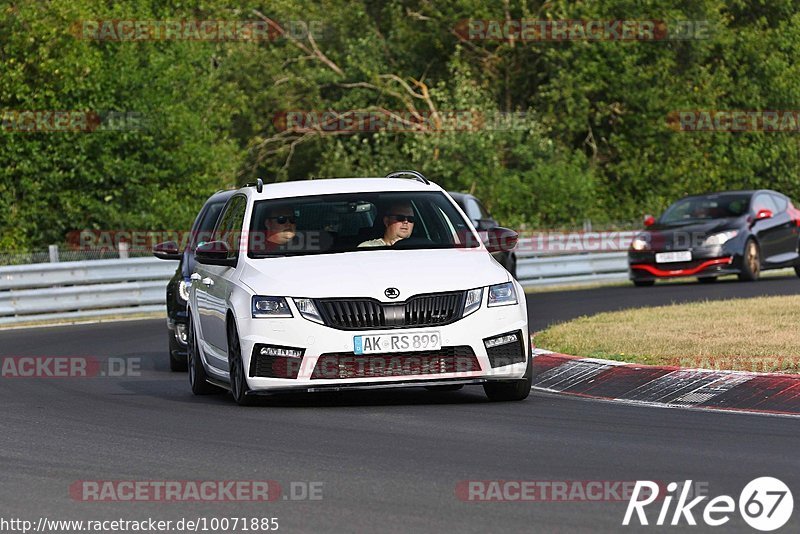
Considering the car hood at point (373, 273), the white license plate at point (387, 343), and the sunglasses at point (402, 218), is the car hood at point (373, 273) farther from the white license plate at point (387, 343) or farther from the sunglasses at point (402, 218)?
the sunglasses at point (402, 218)

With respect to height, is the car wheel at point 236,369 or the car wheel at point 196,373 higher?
the car wheel at point 236,369

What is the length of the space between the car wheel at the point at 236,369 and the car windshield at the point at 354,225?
0.64 metres

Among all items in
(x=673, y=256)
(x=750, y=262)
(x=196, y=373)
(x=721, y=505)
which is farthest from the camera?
(x=750, y=262)

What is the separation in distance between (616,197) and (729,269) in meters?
20.7

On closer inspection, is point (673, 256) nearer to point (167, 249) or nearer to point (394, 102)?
point (167, 249)

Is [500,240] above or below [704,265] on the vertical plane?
above

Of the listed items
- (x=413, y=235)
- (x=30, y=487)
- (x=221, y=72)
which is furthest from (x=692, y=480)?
(x=221, y=72)

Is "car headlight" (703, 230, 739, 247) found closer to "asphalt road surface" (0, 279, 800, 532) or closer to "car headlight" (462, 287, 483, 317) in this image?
"asphalt road surface" (0, 279, 800, 532)

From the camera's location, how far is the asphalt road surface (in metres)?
7.44

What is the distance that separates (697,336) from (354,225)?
14.3 ft

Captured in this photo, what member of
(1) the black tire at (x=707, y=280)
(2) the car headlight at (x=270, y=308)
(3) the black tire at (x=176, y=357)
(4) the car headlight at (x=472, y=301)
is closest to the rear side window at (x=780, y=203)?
(1) the black tire at (x=707, y=280)

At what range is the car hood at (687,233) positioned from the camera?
28.0 meters

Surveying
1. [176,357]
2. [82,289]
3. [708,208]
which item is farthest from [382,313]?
[708,208]

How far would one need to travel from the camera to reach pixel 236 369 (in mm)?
12148
